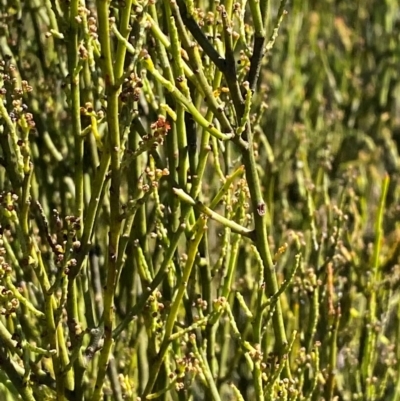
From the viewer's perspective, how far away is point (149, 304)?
1.75 metres

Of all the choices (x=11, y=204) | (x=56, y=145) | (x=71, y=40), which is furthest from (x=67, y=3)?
(x=56, y=145)

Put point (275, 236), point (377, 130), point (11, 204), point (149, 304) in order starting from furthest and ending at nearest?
point (377, 130), point (275, 236), point (149, 304), point (11, 204)

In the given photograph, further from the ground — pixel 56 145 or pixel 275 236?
pixel 56 145

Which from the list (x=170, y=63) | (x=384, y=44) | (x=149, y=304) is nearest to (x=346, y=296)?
(x=149, y=304)

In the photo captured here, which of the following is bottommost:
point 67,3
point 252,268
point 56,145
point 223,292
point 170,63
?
point 252,268

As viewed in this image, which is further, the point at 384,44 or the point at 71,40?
the point at 384,44

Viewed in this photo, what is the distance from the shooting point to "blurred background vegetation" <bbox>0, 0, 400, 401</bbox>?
1.47 meters

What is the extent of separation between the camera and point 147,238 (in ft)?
6.66

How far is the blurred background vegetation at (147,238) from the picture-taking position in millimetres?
1466

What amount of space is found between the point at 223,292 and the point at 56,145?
86 centimetres

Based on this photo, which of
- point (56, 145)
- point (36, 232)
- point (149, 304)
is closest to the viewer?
point (149, 304)

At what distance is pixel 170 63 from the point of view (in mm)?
1790

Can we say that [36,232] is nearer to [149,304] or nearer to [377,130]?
[149,304]

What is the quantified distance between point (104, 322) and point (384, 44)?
3.35m
